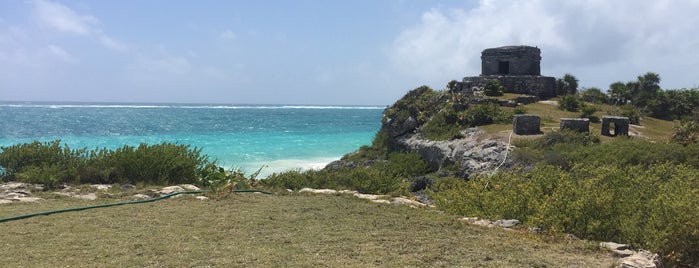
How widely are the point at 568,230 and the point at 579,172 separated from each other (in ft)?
15.7

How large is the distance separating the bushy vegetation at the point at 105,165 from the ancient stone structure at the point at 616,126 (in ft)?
61.3

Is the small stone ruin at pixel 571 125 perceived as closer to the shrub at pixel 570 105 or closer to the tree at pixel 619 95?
the shrub at pixel 570 105

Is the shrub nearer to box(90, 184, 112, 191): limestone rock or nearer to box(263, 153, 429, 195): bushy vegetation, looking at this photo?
box(263, 153, 429, 195): bushy vegetation

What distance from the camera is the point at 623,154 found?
16.8 meters

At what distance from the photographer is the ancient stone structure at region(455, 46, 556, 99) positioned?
3653 centimetres

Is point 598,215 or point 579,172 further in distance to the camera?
point 579,172

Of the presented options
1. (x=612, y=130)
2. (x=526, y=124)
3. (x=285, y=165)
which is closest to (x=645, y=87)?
(x=612, y=130)

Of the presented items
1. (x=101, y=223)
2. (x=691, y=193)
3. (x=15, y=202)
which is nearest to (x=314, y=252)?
(x=101, y=223)

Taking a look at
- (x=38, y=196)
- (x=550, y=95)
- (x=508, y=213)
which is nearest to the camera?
(x=508, y=213)

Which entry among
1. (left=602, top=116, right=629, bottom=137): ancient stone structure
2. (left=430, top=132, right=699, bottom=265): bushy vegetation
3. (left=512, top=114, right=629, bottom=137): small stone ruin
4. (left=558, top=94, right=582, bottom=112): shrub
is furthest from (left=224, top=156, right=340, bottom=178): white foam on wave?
(left=430, top=132, right=699, bottom=265): bushy vegetation

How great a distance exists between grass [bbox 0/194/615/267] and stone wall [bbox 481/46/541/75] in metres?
30.8

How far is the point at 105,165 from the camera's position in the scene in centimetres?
1365

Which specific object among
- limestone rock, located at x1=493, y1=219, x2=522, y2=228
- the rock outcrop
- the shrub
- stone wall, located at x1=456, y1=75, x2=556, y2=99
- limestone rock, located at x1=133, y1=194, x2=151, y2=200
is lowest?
the rock outcrop

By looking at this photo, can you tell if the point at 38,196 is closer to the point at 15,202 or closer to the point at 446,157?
the point at 15,202
